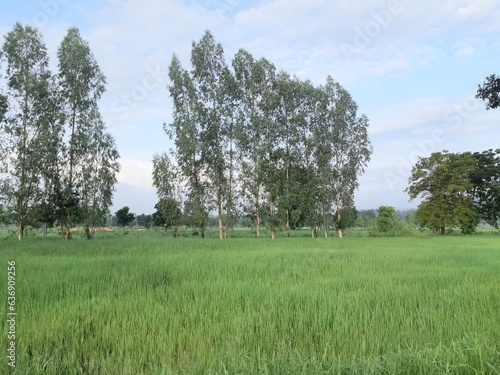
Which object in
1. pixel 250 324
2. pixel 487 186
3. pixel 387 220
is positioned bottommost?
pixel 250 324

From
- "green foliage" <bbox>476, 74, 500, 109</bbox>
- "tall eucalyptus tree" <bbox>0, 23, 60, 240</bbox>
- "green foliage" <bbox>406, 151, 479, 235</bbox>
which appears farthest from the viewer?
"green foliage" <bbox>406, 151, 479, 235</bbox>

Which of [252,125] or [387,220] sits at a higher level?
[252,125]

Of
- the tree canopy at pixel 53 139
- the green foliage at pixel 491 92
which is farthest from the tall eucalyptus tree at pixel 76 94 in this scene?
the green foliage at pixel 491 92

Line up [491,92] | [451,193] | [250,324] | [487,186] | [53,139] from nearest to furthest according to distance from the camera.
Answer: [250,324], [491,92], [53,139], [451,193], [487,186]

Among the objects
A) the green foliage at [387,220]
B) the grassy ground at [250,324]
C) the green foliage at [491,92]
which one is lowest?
the grassy ground at [250,324]

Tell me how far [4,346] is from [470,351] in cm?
445

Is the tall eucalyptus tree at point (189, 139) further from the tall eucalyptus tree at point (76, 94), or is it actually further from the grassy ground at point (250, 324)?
the grassy ground at point (250, 324)

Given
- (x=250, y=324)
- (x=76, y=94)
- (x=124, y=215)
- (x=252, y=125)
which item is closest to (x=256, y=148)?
(x=252, y=125)

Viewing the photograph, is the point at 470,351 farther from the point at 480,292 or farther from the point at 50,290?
the point at 50,290

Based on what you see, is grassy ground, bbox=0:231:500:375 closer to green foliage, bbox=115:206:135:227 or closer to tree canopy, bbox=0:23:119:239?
tree canopy, bbox=0:23:119:239

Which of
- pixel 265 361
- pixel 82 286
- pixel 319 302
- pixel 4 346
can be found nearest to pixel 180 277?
pixel 82 286

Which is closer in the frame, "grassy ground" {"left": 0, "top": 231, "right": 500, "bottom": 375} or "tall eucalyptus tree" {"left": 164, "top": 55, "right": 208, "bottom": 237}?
"grassy ground" {"left": 0, "top": 231, "right": 500, "bottom": 375}

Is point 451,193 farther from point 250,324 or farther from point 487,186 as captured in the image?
point 250,324

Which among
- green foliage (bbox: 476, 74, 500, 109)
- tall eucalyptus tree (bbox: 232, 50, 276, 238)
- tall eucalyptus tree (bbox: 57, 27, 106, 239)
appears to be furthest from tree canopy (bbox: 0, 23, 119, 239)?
green foliage (bbox: 476, 74, 500, 109)
